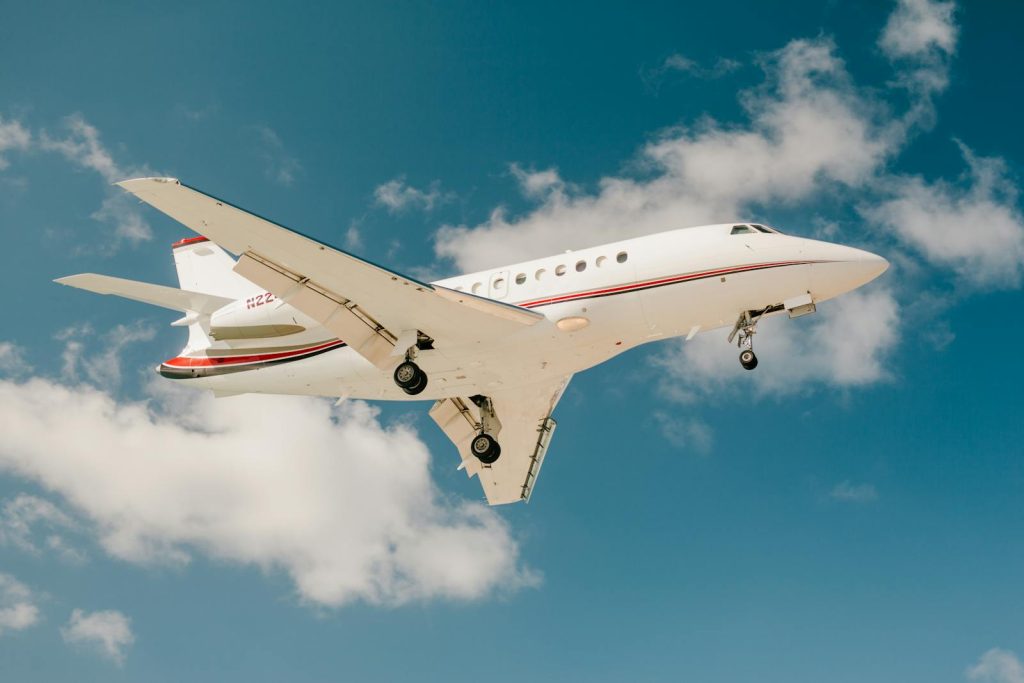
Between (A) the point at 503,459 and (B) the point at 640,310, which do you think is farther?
(A) the point at 503,459

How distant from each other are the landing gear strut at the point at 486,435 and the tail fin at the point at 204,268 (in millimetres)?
7632

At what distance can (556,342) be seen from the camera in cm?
2080

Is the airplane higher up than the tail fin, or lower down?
lower down

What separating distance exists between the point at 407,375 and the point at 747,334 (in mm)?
7335

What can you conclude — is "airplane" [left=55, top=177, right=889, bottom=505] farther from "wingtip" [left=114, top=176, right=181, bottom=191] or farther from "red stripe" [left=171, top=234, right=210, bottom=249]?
"red stripe" [left=171, top=234, right=210, bottom=249]

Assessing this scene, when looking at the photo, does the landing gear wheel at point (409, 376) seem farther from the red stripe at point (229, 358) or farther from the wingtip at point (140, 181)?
the wingtip at point (140, 181)

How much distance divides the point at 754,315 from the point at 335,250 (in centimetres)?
881

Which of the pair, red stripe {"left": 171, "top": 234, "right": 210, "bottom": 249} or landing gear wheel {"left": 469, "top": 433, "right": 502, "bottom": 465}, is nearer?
landing gear wheel {"left": 469, "top": 433, "right": 502, "bottom": 465}

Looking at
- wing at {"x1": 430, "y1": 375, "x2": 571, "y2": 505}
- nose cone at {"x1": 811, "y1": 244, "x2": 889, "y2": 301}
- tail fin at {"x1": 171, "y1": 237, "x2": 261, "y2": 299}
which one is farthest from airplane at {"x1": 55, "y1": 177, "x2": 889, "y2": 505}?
tail fin at {"x1": 171, "y1": 237, "x2": 261, "y2": 299}

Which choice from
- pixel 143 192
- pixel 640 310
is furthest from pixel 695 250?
pixel 143 192

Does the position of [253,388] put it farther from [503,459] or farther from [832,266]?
[832,266]

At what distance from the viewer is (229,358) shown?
23703 mm

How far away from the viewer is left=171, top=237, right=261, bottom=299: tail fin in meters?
27.4

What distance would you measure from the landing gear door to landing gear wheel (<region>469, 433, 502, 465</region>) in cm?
512
